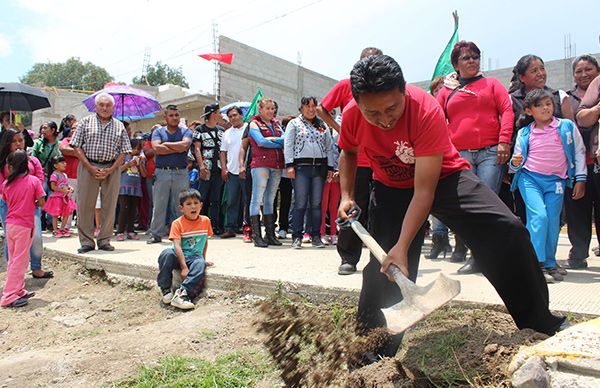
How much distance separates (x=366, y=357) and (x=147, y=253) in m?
3.81

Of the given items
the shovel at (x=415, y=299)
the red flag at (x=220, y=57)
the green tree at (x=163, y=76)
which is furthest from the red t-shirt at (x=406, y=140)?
the green tree at (x=163, y=76)

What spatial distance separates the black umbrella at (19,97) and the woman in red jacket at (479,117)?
26.5 feet

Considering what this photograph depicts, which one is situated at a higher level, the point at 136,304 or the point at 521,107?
the point at 521,107

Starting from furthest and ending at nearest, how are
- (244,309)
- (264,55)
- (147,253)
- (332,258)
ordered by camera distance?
(264,55), (147,253), (332,258), (244,309)

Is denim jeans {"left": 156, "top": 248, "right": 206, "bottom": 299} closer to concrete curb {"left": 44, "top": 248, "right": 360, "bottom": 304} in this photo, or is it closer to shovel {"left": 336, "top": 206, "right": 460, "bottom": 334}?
concrete curb {"left": 44, "top": 248, "right": 360, "bottom": 304}

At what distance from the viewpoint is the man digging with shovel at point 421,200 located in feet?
7.22

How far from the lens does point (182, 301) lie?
3.99 metres

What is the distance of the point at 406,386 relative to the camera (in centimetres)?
221

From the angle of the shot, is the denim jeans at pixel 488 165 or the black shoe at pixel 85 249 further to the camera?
the black shoe at pixel 85 249

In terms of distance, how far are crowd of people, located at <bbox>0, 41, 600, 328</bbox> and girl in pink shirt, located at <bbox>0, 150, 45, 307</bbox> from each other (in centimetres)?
1

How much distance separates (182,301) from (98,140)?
300 cm

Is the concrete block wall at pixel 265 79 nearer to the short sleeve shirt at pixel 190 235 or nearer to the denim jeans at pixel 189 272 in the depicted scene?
the short sleeve shirt at pixel 190 235

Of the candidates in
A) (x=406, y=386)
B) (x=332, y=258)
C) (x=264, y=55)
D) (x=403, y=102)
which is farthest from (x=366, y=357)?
(x=264, y=55)

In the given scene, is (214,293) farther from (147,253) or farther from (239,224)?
(239,224)
